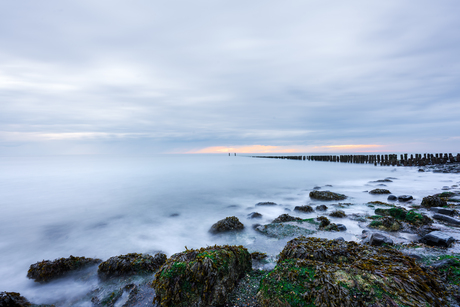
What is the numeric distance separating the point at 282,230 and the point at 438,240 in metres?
3.45

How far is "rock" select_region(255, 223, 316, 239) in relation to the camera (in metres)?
5.97

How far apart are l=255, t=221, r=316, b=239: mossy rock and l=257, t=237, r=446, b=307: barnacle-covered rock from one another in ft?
9.38

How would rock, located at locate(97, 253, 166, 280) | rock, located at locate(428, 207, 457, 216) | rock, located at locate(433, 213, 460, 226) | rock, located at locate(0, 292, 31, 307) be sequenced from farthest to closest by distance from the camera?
rock, located at locate(428, 207, 457, 216) < rock, located at locate(433, 213, 460, 226) < rock, located at locate(97, 253, 166, 280) < rock, located at locate(0, 292, 31, 307)

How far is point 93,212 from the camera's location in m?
10.7

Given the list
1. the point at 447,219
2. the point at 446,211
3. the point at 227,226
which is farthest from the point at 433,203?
the point at 227,226

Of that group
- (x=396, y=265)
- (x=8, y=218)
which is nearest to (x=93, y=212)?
(x=8, y=218)

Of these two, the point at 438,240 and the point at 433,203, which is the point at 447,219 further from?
the point at 438,240

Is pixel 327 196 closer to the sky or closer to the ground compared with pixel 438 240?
closer to the ground

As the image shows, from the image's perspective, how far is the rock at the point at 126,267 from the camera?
4.40 m

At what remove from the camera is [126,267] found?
4410mm

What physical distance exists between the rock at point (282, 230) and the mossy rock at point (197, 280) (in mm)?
2961

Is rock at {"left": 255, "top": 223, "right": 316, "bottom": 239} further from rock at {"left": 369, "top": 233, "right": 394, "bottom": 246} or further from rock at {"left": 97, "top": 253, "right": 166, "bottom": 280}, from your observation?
rock at {"left": 97, "top": 253, "right": 166, "bottom": 280}

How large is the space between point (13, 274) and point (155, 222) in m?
4.31

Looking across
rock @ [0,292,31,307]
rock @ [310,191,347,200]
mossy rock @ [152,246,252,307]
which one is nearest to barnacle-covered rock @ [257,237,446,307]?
mossy rock @ [152,246,252,307]
